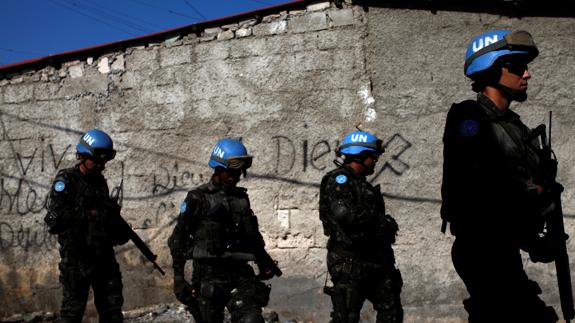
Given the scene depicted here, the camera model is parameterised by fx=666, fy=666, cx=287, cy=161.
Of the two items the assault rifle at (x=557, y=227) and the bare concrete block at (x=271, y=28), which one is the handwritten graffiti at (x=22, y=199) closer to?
the bare concrete block at (x=271, y=28)

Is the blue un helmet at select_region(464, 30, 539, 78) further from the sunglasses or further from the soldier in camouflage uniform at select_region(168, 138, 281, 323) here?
the soldier in camouflage uniform at select_region(168, 138, 281, 323)

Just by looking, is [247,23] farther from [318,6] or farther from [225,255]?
[225,255]

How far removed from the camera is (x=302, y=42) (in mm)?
6586

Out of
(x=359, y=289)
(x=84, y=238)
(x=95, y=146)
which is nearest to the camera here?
(x=359, y=289)

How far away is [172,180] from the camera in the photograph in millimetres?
6910

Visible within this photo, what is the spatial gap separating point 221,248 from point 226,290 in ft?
0.94

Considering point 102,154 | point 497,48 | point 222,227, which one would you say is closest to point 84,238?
point 102,154

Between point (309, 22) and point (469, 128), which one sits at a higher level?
point (309, 22)

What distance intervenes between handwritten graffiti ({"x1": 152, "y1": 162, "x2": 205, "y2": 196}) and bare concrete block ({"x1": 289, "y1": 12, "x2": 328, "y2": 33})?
1776 millimetres

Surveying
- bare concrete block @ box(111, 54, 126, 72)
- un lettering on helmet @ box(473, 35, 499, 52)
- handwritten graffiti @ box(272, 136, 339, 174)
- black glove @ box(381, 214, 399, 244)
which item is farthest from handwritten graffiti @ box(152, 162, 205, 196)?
un lettering on helmet @ box(473, 35, 499, 52)

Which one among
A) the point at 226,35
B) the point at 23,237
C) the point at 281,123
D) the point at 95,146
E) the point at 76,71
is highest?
the point at 226,35

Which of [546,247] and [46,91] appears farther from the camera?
[46,91]

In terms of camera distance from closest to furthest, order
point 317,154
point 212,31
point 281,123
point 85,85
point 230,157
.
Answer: point 230,157
point 317,154
point 281,123
point 212,31
point 85,85

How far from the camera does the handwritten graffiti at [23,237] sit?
23.9ft
